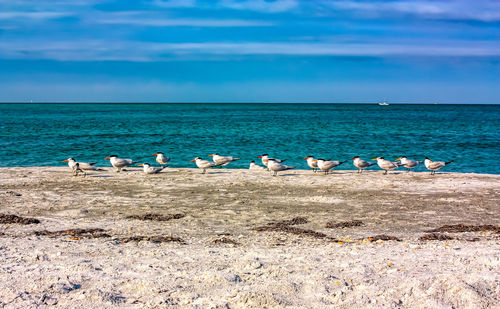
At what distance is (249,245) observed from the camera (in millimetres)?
8133

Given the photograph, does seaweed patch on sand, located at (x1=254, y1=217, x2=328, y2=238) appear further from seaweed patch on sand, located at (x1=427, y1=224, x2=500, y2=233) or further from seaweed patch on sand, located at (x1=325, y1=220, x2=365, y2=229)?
seaweed patch on sand, located at (x1=427, y1=224, x2=500, y2=233)

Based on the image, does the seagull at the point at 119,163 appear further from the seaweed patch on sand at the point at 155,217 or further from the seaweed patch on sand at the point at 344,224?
the seaweed patch on sand at the point at 344,224

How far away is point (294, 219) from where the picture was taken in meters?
10.3

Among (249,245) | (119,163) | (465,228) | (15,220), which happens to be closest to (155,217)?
(15,220)

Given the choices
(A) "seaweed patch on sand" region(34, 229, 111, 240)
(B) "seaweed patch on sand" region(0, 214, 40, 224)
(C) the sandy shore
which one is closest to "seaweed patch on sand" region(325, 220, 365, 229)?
(C) the sandy shore

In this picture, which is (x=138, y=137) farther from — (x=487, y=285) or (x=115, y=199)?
(x=487, y=285)

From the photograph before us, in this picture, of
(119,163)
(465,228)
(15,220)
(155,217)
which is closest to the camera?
(465,228)

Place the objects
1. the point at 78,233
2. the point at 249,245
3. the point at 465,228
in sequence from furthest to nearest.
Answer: the point at 465,228 → the point at 78,233 → the point at 249,245

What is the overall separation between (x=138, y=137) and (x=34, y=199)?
28.9 m

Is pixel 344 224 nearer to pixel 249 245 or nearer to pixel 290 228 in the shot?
pixel 290 228

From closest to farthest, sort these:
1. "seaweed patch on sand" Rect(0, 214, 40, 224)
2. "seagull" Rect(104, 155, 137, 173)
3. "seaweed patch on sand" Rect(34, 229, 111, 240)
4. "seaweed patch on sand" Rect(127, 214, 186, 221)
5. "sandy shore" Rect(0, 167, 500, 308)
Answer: "sandy shore" Rect(0, 167, 500, 308)
"seaweed patch on sand" Rect(34, 229, 111, 240)
"seaweed patch on sand" Rect(0, 214, 40, 224)
"seaweed patch on sand" Rect(127, 214, 186, 221)
"seagull" Rect(104, 155, 137, 173)

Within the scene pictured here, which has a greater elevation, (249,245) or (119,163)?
(119,163)

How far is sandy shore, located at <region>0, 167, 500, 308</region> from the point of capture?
5.69 meters

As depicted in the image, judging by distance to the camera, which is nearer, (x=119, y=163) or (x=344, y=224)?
(x=344, y=224)
